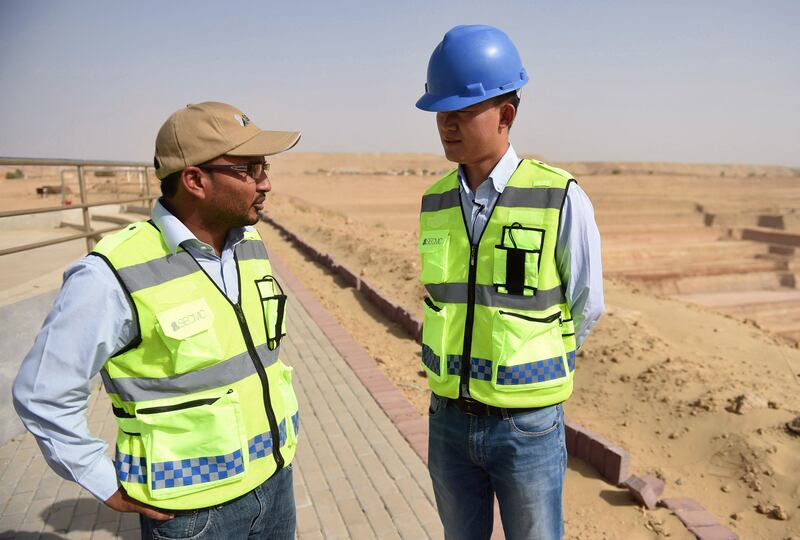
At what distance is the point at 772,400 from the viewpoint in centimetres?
525

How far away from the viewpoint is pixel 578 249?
6.35 ft

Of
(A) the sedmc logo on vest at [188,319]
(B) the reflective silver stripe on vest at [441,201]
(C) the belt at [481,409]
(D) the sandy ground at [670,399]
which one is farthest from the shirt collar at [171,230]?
(D) the sandy ground at [670,399]

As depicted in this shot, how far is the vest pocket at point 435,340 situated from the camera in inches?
80.0

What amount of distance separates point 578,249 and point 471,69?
77 cm

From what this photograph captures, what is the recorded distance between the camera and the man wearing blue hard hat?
1900 mm

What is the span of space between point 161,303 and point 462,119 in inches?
48.3

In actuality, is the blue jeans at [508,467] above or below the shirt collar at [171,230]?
below

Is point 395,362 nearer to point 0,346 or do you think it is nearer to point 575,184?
point 0,346

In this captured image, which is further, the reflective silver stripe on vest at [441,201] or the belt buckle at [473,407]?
the reflective silver stripe on vest at [441,201]

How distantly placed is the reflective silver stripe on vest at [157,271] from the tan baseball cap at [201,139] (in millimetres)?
264

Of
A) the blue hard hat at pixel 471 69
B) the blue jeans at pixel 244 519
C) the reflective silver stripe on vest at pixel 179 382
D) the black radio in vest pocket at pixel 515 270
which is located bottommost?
the blue jeans at pixel 244 519

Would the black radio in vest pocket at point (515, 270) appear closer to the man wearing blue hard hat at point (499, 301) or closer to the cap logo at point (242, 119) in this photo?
the man wearing blue hard hat at point (499, 301)

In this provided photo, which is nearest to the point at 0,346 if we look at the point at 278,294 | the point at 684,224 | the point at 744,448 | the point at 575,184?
the point at 278,294

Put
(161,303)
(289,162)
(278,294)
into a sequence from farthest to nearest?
(289,162)
(278,294)
(161,303)
